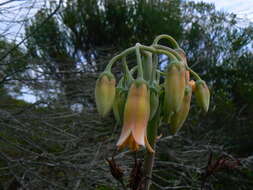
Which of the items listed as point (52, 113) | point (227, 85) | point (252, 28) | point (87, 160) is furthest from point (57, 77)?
point (252, 28)

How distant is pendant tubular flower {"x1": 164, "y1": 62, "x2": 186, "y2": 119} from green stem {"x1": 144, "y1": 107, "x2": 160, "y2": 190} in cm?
4

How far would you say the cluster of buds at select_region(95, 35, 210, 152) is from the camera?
3.34 ft

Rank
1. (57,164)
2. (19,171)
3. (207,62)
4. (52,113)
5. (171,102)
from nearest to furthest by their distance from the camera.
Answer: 1. (171,102)
2. (57,164)
3. (19,171)
4. (52,113)
5. (207,62)

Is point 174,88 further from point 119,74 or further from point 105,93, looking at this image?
point 119,74

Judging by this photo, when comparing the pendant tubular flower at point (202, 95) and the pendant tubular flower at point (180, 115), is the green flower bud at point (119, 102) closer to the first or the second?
the pendant tubular flower at point (180, 115)

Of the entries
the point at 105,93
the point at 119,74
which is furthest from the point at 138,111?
the point at 119,74

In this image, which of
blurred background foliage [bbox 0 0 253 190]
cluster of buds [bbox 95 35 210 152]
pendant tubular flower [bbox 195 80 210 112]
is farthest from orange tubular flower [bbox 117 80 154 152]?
blurred background foliage [bbox 0 0 253 190]

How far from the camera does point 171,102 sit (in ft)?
3.34

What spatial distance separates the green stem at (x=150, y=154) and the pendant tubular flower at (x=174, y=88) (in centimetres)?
4

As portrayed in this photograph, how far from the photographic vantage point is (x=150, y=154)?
38.4 inches

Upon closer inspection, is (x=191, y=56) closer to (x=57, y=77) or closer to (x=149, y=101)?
(x=57, y=77)

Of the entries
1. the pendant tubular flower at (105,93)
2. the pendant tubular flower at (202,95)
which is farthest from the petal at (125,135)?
the pendant tubular flower at (202,95)

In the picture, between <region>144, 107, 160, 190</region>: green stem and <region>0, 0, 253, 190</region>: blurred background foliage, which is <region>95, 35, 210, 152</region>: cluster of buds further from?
<region>0, 0, 253, 190</region>: blurred background foliage

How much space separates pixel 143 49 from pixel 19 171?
11.1 ft
